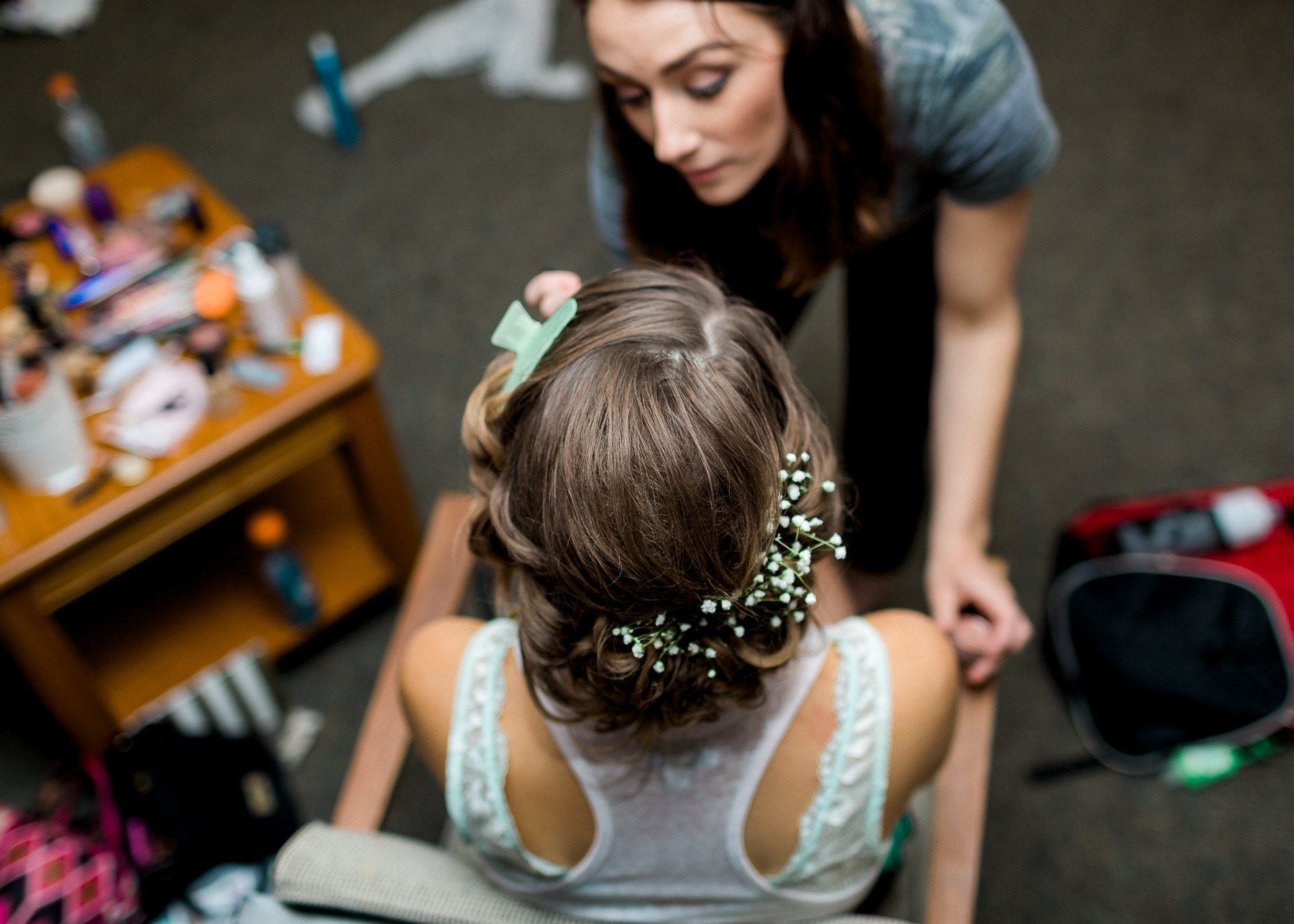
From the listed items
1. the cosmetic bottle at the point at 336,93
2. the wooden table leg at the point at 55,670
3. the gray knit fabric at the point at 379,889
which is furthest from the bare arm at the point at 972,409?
the cosmetic bottle at the point at 336,93

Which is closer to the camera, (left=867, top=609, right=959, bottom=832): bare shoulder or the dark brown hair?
the dark brown hair

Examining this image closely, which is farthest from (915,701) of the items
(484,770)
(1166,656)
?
(1166,656)

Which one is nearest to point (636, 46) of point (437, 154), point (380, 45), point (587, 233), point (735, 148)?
point (735, 148)

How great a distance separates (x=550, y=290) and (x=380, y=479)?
745mm

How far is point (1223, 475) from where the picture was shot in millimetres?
1926

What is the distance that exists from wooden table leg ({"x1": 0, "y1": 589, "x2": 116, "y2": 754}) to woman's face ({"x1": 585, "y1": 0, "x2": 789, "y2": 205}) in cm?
99

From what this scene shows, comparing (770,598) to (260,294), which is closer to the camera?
(770,598)

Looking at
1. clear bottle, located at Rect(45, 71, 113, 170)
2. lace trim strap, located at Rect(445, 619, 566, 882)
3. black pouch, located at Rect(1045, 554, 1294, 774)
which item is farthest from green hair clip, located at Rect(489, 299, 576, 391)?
clear bottle, located at Rect(45, 71, 113, 170)

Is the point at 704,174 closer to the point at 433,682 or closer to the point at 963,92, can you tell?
the point at 963,92

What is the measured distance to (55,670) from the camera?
1373mm

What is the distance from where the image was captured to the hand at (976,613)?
1.06m

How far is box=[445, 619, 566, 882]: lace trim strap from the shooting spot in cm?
82

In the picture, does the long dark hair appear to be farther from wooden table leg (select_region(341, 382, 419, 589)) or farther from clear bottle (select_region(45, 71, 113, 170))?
clear bottle (select_region(45, 71, 113, 170))

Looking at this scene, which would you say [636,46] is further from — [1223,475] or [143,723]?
[1223,475]
